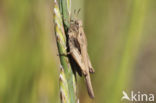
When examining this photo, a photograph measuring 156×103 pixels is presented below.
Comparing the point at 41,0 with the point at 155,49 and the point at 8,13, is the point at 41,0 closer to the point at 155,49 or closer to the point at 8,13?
the point at 8,13

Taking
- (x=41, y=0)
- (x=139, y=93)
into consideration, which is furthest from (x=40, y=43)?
(x=139, y=93)

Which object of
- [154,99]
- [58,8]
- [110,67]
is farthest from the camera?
[154,99]

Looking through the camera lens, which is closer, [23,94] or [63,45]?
[63,45]

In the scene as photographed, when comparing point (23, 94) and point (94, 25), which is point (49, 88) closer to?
point (23, 94)

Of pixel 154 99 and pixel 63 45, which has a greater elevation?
pixel 63 45

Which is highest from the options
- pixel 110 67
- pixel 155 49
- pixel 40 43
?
pixel 40 43

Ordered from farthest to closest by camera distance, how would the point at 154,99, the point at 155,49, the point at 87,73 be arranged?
the point at 155,49
the point at 154,99
the point at 87,73

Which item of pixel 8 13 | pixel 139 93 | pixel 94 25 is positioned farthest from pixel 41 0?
pixel 139 93
